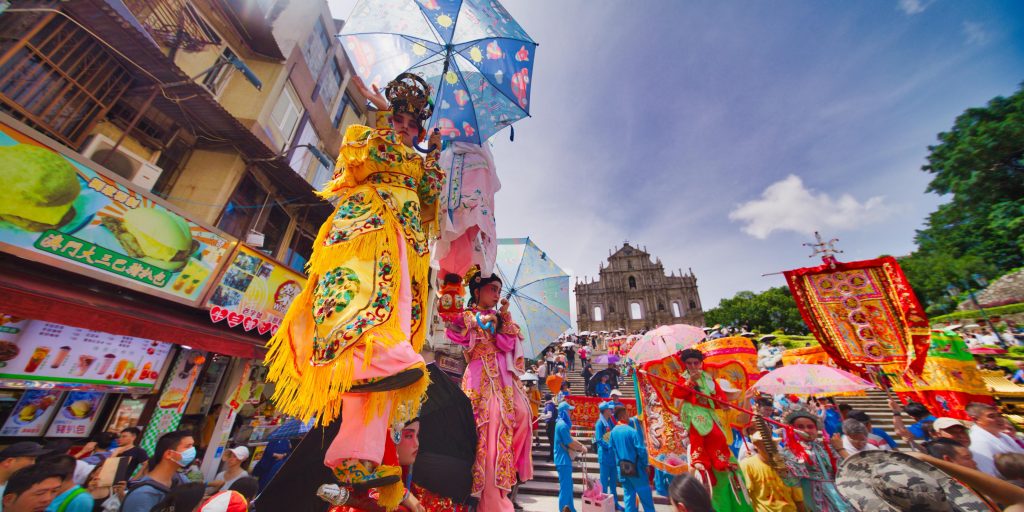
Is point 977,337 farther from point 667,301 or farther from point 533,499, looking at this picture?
point 667,301

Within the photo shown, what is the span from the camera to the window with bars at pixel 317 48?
10703mm

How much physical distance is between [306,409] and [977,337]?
24094 millimetres

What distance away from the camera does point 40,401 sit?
5055 millimetres

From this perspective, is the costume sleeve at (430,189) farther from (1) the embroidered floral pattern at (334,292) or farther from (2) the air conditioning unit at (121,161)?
(2) the air conditioning unit at (121,161)

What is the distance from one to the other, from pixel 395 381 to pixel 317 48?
14.0m

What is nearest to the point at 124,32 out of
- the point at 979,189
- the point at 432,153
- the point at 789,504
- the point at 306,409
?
the point at 432,153

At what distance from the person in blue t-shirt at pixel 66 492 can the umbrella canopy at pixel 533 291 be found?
21.2ft

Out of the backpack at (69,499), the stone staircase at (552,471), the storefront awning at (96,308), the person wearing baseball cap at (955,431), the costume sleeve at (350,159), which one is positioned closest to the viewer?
the costume sleeve at (350,159)

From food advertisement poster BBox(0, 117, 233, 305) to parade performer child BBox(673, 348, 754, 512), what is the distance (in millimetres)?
8464

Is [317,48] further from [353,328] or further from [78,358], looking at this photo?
[353,328]

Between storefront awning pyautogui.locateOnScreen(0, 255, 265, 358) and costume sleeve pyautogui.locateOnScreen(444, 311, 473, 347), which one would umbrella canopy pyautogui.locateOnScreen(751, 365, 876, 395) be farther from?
storefront awning pyautogui.locateOnScreen(0, 255, 265, 358)

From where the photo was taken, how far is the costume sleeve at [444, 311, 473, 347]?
9.21 ft

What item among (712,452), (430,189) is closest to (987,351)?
(712,452)

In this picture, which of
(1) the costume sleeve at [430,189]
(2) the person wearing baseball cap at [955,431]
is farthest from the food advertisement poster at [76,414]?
(2) the person wearing baseball cap at [955,431]
